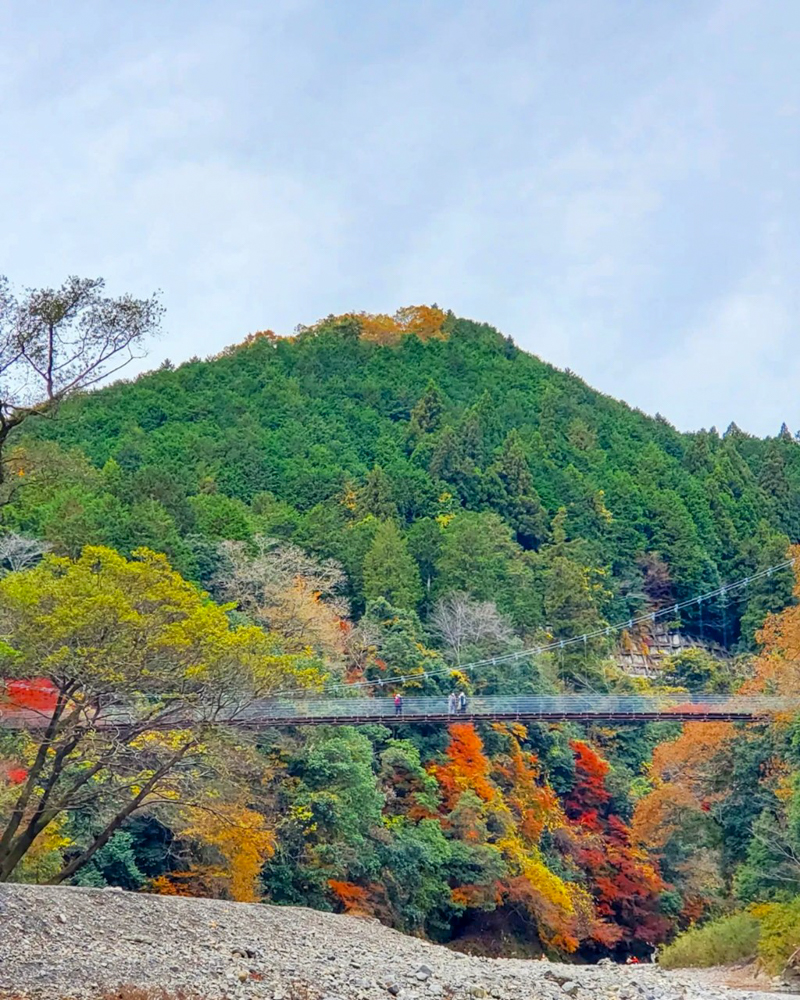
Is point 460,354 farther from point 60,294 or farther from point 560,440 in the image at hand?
point 60,294

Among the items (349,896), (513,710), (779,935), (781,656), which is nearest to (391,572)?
(513,710)

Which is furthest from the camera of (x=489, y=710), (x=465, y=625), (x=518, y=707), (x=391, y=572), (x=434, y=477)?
(x=434, y=477)

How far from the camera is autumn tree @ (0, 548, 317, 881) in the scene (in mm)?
11555

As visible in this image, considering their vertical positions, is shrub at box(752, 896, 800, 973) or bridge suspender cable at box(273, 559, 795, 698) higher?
bridge suspender cable at box(273, 559, 795, 698)

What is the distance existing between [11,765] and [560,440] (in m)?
38.9

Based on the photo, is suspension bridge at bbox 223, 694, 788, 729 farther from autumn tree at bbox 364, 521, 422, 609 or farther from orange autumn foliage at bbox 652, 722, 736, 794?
autumn tree at bbox 364, 521, 422, 609

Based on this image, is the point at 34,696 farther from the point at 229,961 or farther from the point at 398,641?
the point at 398,641

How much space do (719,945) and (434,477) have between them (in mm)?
28455

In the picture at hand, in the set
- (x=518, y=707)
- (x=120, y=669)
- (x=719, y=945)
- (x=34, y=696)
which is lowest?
(x=719, y=945)

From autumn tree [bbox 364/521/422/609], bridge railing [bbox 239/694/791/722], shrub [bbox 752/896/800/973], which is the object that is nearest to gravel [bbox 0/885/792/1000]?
shrub [bbox 752/896/800/973]

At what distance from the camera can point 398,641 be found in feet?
86.9

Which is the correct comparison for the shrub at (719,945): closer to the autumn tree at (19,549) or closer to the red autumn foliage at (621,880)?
the red autumn foliage at (621,880)

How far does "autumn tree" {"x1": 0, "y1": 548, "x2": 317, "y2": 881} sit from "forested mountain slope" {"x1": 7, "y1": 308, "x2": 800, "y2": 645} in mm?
15399

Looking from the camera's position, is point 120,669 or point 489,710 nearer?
point 120,669
